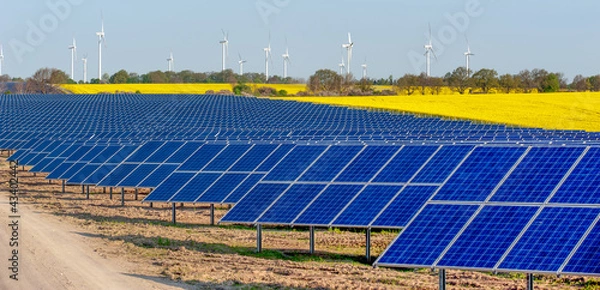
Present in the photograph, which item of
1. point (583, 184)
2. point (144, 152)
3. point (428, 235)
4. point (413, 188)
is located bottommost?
point (428, 235)

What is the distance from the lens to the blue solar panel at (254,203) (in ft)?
84.2

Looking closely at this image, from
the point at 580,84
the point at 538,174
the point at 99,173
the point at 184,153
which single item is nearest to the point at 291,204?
the point at 538,174

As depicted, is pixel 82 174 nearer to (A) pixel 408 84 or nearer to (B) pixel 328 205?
(B) pixel 328 205

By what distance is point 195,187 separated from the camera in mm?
30969

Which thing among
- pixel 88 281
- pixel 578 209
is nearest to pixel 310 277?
pixel 88 281

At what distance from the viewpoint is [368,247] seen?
2566 cm

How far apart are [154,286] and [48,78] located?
6914 inches

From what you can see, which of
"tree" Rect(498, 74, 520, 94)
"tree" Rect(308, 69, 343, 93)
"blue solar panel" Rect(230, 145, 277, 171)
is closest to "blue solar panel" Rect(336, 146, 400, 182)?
"blue solar panel" Rect(230, 145, 277, 171)

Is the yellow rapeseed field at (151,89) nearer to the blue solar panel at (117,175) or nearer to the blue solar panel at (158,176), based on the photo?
the blue solar panel at (117,175)

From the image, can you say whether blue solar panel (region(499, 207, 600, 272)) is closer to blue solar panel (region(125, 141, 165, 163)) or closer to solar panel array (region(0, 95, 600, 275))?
solar panel array (region(0, 95, 600, 275))

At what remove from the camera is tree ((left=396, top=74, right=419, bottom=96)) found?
151875 mm

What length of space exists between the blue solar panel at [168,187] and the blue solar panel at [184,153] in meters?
3.34

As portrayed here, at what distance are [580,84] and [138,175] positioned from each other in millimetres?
132006

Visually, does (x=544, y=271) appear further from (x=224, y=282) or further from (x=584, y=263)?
(x=224, y=282)
